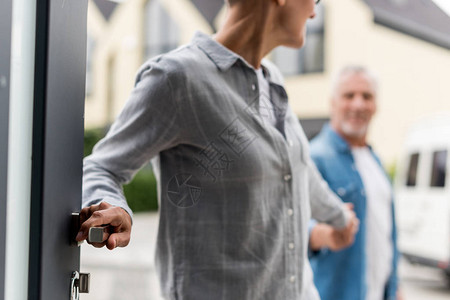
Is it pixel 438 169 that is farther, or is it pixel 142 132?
pixel 438 169

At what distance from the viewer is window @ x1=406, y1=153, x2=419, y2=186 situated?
6852mm

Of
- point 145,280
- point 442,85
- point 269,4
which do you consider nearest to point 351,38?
point 442,85

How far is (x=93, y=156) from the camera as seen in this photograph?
1.19 m

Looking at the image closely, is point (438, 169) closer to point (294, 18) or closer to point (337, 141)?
point (337, 141)

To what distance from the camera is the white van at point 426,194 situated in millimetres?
6016

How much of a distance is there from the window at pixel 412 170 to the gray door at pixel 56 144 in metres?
6.39

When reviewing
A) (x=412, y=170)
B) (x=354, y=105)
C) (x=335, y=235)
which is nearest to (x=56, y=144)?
(x=335, y=235)

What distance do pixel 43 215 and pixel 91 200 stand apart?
0.27 metres

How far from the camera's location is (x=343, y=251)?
2.52 metres

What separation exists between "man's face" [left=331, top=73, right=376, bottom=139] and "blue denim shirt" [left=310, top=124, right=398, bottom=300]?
87mm

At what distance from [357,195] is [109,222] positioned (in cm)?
187

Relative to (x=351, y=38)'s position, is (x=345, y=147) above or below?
below

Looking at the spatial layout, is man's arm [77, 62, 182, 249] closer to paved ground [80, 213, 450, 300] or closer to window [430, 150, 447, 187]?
paved ground [80, 213, 450, 300]

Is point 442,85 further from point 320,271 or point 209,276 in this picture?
point 209,276
